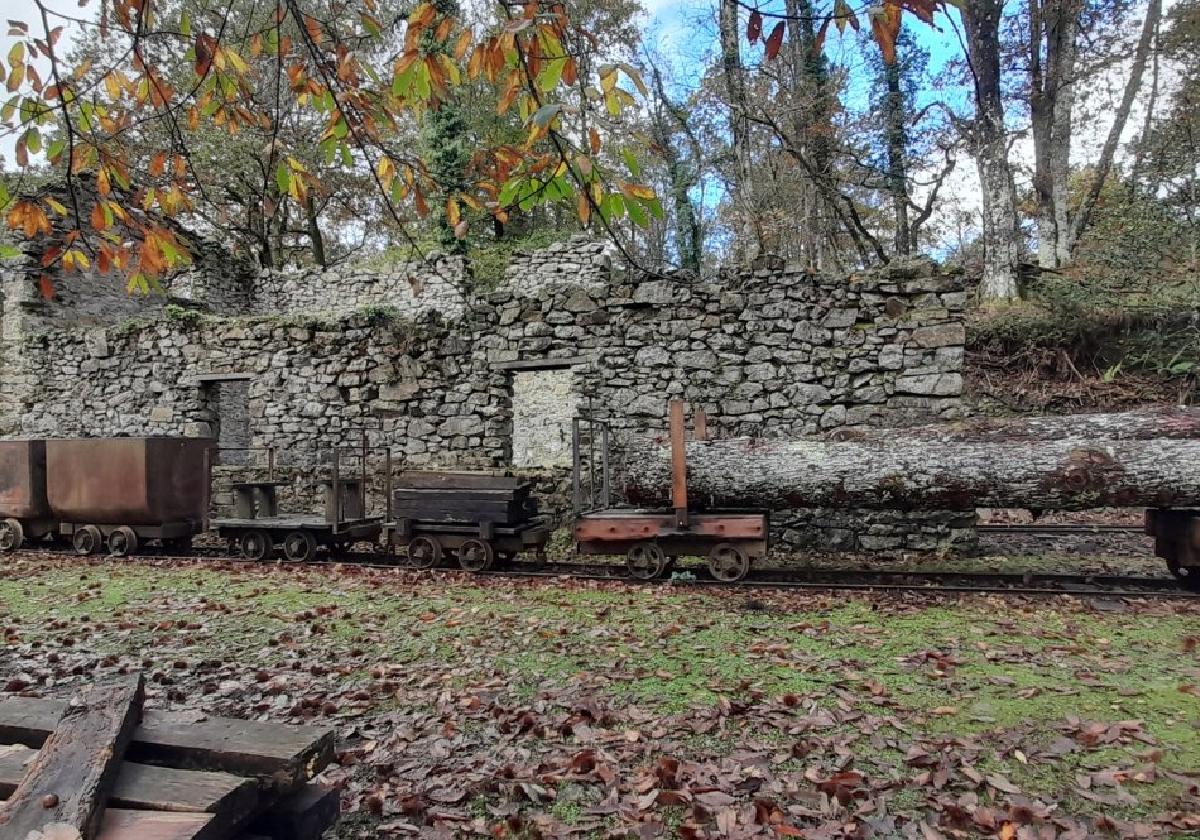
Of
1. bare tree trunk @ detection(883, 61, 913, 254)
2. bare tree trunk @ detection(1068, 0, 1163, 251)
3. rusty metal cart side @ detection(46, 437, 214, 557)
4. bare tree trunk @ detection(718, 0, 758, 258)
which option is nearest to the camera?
rusty metal cart side @ detection(46, 437, 214, 557)

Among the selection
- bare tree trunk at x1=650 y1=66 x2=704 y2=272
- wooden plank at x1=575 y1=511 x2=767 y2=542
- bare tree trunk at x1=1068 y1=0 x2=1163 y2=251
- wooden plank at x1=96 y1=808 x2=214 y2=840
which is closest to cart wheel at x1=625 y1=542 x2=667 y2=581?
wooden plank at x1=575 y1=511 x2=767 y2=542

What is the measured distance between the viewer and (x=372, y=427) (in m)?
10.9

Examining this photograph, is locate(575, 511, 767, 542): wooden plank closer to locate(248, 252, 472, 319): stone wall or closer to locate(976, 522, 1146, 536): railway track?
locate(976, 522, 1146, 536): railway track

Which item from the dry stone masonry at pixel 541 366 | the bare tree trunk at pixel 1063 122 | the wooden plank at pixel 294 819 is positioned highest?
the bare tree trunk at pixel 1063 122

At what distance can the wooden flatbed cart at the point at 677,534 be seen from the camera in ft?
22.6

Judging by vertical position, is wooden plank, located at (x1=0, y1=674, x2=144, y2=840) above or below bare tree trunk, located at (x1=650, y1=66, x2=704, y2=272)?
below

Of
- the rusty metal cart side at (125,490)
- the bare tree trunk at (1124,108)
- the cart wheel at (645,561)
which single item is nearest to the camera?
the cart wheel at (645,561)

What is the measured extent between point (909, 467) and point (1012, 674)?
9.07 feet

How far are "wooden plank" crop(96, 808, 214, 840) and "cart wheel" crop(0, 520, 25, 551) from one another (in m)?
9.75

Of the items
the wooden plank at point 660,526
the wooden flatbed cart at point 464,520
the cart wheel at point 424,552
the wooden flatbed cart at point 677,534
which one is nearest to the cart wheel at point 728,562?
the wooden flatbed cart at point 677,534

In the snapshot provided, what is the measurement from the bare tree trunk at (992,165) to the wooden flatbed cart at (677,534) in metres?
9.58

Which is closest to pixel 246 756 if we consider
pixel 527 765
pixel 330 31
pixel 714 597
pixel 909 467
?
pixel 527 765

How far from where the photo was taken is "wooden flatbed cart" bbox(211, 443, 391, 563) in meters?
8.34

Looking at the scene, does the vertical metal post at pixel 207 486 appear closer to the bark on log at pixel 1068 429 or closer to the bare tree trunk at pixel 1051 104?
the bark on log at pixel 1068 429
